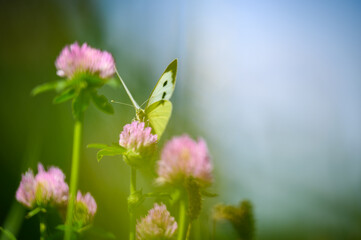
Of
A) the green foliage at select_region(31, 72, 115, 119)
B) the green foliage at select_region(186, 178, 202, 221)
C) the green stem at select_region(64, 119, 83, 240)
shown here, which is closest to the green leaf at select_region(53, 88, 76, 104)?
the green foliage at select_region(31, 72, 115, 119)

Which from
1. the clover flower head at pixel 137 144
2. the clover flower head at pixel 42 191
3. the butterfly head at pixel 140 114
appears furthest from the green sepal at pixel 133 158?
the butterfly head at pixel 140 114

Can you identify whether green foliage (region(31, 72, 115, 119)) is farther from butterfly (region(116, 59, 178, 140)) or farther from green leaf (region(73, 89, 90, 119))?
butterfly (region(116, 59, 178, 140))

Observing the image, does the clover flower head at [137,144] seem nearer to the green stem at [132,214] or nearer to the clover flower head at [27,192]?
the green stem at [132,214]

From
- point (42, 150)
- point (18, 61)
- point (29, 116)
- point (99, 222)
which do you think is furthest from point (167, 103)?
point (18, 61)

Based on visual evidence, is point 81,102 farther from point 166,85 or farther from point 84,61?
point 166,85

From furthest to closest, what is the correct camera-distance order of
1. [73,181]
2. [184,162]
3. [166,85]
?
[166,85] < [184,162] < [73,181]

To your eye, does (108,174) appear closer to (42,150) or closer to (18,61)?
(42,150)

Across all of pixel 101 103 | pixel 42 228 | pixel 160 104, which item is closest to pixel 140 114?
pixel 160 104
